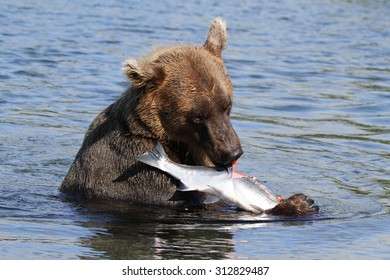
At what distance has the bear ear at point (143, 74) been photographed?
8.39 metres

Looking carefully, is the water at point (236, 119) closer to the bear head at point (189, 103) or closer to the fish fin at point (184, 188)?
the fish fin at point (184, 188)

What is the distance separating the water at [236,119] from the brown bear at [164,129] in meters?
0.18

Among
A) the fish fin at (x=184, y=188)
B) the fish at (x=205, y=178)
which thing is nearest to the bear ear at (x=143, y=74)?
the fish at (x=205, y=178)

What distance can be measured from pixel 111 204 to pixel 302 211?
64.8 inches

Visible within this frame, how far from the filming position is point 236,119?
13234mm

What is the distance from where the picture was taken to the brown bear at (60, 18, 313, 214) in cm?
838

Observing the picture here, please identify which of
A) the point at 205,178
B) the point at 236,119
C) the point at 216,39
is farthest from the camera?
the point at 236,119

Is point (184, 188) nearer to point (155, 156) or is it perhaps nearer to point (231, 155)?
point (155, 156)

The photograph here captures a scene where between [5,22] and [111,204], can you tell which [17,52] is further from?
[111,204]

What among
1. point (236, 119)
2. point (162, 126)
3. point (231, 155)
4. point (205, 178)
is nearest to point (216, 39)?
point (162, 126)

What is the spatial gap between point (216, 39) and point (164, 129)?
1005mm

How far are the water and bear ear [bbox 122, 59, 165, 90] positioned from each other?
0.54 m

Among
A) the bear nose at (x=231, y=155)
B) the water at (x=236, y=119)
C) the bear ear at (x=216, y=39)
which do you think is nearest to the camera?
the water at (x=236, y=119)
